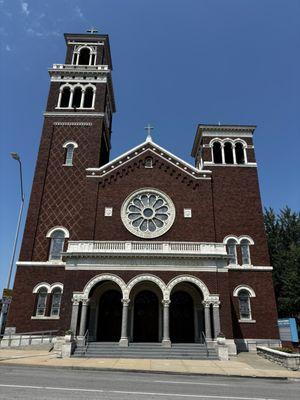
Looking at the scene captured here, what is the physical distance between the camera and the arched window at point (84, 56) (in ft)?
115

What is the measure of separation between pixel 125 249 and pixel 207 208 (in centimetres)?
778

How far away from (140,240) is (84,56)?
23.1 m

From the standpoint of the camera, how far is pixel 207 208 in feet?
84.4

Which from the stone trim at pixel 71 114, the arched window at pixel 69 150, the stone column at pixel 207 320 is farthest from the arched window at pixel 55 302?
the stone trim at pixel 71 114

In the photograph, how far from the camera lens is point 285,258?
38406mm

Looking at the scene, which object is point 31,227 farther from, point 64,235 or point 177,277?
point 177,277

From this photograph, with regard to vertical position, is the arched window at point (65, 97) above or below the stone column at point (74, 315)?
above

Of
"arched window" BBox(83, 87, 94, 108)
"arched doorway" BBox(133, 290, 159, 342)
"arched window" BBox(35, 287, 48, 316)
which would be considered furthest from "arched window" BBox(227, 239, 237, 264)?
"arched window" BBox(83, 87, 94, 108)

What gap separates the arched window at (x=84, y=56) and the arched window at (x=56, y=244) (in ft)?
65.4

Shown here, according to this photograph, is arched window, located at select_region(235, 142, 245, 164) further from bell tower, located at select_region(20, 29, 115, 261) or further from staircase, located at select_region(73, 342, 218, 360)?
staircase, located at select_region(73, 342, 218, 360)

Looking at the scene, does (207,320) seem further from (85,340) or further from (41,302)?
(41,302)

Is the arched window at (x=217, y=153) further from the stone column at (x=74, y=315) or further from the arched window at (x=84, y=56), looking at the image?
the stone column at (x=74, y=315)

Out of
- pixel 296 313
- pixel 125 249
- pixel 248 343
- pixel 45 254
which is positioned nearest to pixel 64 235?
pixel 45 254

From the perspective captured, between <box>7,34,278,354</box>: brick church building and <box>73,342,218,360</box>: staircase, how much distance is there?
2.44 feet
